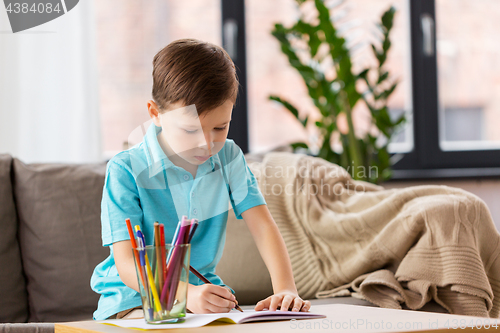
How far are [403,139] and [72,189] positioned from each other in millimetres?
1688

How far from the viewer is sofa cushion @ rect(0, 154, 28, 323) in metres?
1.32

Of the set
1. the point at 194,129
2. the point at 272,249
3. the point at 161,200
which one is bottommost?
the point at 272,249

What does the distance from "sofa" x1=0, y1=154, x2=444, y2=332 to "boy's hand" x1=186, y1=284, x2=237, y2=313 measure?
2.23 feet

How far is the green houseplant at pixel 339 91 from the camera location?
195 centimetres

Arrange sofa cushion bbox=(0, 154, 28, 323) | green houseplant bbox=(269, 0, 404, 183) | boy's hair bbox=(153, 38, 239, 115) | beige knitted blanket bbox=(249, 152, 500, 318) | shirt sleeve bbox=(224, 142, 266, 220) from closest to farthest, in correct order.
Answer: boy's hair bbox=(153, 38, 239, 115) < shirt sleeve bbox=(224, 142, 266, 220) < beige knitted blanket bbox=(249, 152, 500, 318) < sofa cushion bbox=(0, 154, 28, 323) < green houseplant bbox=(269, 0, 404, 183)

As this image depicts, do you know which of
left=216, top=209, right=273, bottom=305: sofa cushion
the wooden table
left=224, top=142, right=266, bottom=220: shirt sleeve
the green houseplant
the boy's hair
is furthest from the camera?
the green houseplant

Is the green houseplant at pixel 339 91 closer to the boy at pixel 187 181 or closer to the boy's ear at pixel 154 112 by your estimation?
the boy at pixel 187 181

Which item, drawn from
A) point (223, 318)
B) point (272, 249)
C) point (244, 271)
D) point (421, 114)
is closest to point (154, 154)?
point (272, 249)

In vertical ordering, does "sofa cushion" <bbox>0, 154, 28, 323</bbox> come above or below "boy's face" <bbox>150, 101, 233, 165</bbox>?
below

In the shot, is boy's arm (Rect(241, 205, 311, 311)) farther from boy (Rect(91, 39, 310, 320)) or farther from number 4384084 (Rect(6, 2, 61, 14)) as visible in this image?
number 4384084 (Rect(6, 2, 61, 14))

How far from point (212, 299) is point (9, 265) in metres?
0.93

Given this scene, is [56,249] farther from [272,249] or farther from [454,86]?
[454,86]

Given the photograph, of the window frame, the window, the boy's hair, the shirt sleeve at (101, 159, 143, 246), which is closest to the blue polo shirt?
the shirt sleeve at (101, 159, 143, 246)

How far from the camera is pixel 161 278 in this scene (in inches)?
23.0
